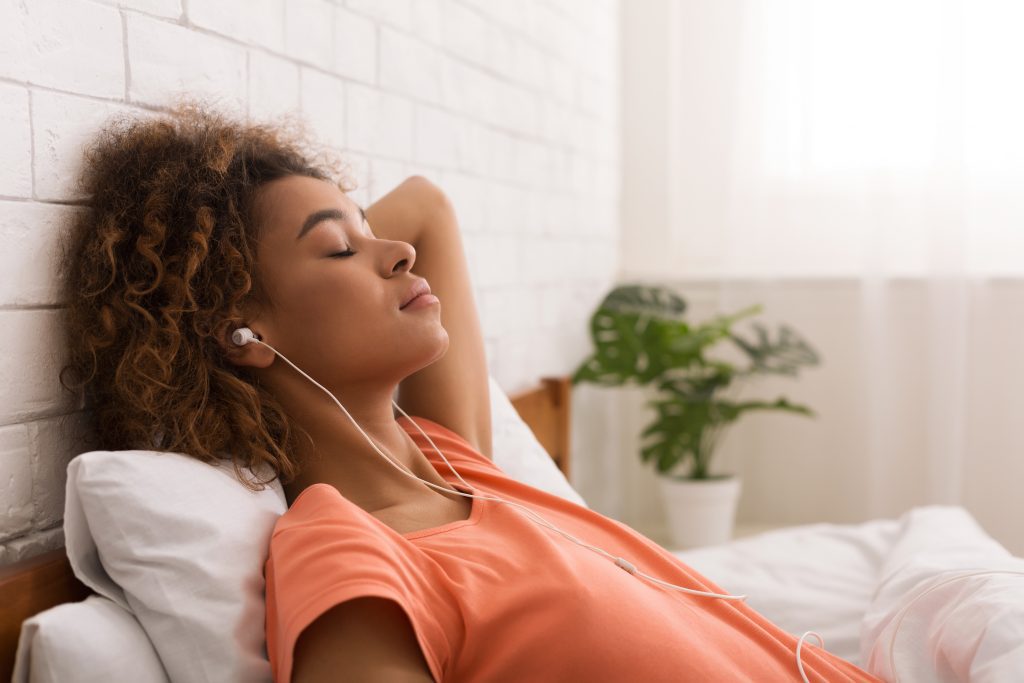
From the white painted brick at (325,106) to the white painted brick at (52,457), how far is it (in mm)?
628

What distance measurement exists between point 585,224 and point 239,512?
79.4 inches

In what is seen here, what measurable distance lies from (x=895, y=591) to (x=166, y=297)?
3.18ft

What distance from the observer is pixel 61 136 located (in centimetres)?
105

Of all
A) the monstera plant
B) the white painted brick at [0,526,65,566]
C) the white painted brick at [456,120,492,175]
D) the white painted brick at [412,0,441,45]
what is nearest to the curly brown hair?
the white painted brick at [0,526,65,566]

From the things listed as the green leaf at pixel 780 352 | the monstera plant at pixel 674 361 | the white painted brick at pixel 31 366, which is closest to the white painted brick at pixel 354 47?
the white painted brick at pixel 31 366

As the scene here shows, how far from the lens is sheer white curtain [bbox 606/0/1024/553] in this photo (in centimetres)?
287

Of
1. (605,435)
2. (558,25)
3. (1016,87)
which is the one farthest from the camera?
(605,435)

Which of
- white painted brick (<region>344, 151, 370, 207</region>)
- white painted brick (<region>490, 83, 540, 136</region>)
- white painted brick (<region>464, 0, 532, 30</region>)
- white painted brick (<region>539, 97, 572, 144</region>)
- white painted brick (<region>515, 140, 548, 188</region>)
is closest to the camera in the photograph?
white painted brick (<region>344, 151, 370, 207</region>)

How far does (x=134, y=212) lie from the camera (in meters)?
1.08

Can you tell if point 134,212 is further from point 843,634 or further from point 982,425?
point 982,425

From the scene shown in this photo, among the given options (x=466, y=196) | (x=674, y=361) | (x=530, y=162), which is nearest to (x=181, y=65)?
(x=466, y=196)

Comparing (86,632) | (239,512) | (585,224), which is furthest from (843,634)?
(585,224)

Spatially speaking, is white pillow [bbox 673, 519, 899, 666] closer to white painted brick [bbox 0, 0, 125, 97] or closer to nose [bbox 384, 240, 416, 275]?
nose [bbox 384, 240, 416, 275]

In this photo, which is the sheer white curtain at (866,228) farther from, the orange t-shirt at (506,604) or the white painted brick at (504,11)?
the orange t-shirt at (506,604)
